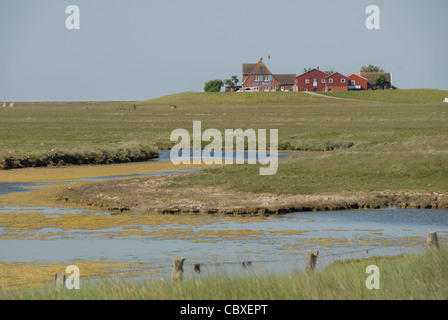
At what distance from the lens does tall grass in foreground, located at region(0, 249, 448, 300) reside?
42.7 feet

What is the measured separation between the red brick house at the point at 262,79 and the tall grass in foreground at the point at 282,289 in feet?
558

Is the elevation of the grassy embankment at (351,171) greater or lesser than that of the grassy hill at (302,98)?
lesser

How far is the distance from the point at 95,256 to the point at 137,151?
35.1 m

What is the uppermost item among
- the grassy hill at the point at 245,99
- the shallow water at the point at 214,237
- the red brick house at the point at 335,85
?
the red brick house at the point at 335,85

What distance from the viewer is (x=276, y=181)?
121 ft

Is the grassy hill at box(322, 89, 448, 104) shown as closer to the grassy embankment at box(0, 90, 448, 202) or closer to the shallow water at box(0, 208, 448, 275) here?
the grassy embankment at box(0, 90, 448, 202)

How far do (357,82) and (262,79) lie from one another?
77.1 feet

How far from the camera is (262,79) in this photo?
185 metres

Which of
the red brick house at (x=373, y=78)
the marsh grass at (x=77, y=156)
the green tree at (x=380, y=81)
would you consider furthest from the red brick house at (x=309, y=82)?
the marsh grass at (x=77, y=156)

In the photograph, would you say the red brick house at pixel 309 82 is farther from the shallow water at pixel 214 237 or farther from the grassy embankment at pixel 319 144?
the shallow water at pixel 214 237

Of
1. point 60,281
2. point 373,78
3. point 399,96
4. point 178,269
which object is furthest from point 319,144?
point 373,78

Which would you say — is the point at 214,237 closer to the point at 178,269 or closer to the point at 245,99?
the point at 178,269

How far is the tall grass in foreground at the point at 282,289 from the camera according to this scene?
13.0m
